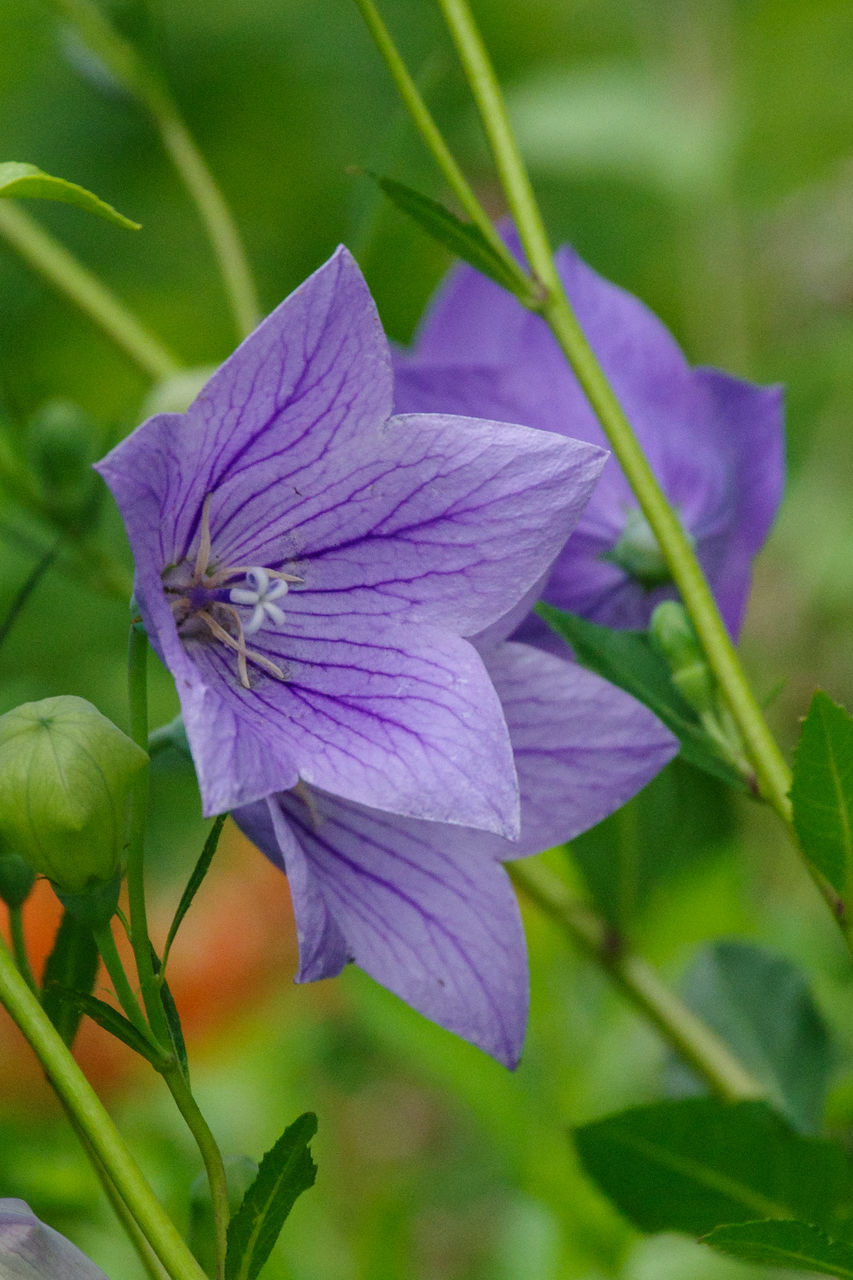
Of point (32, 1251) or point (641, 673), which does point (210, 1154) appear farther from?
point (641, 673)

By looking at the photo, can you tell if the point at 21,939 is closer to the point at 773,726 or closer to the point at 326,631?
the point at 326,631

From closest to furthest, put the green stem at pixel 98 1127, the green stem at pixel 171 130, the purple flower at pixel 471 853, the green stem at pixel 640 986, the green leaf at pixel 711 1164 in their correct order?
the green stem at pixel 98 1127
the purple flower at pixel 471 853
the green leaf at pixel 711 1164
the green stem at pixel 640 986
the green stem at pixel 171 130

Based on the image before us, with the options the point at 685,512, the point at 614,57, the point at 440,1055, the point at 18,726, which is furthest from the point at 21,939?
the point at 614,57

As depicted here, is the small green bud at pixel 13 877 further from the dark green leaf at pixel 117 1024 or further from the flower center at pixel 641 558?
the flower center at pixel 641 558

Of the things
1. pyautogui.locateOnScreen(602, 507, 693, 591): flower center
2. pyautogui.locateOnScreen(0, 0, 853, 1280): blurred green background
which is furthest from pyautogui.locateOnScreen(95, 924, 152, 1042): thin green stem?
pyautogui.locateOnScreen(602, 507, 693, 591): flower center

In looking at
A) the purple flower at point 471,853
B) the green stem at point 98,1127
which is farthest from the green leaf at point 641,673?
the green stem at point 98,1127

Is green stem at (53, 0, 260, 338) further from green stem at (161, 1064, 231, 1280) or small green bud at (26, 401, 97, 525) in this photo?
green stem at (161, 1064, 231, 1280)

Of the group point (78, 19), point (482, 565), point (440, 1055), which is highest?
point (78, 19)
